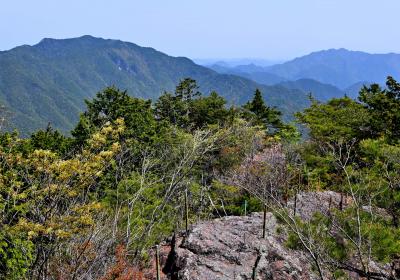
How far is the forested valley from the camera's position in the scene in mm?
8523

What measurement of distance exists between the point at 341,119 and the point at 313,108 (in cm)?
696

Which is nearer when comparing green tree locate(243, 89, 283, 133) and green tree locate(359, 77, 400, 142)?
green tree locate(359, 77, 400, 142)

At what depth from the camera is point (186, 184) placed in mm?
19453

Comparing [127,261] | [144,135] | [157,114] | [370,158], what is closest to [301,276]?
[127,261]

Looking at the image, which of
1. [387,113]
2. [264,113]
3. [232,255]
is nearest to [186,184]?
[232,255]

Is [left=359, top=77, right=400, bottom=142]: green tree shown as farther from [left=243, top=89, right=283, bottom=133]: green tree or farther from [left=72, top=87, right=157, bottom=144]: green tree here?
[left=72, top=87, right=157, bottom=144]: green tree

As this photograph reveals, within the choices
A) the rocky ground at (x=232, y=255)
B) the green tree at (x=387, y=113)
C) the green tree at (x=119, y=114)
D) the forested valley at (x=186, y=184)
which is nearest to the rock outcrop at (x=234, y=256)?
the rocky ground at (x=232, y=255)

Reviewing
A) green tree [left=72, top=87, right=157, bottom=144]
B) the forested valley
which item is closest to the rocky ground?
the forested valley

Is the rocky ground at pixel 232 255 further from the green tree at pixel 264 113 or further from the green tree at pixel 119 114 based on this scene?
the green tree at pixel 264 113

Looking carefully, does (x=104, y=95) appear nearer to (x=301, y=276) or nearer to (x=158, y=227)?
(x=158, y=227)

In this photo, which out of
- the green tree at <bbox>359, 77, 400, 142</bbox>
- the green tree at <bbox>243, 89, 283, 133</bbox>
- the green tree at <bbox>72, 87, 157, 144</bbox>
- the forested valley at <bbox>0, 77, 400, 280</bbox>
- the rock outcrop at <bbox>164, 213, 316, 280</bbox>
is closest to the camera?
the forested valley at <bbox>0, 77, 400, 280</bbox>

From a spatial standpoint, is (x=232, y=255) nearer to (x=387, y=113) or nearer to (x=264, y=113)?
(x=387, y=113)

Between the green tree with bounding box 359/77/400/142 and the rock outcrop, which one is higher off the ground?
the green tree with bounding box 359/77/400/142

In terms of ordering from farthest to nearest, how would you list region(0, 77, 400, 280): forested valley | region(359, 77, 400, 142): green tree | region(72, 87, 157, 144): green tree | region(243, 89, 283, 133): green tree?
1. region(243, 89, 283, 133): green tree
2. region(72, 87, 157, 144): green tree
3. region(359, 77, 400, 142): green tree
4. region(0, 77, 400, 280): forested valley
